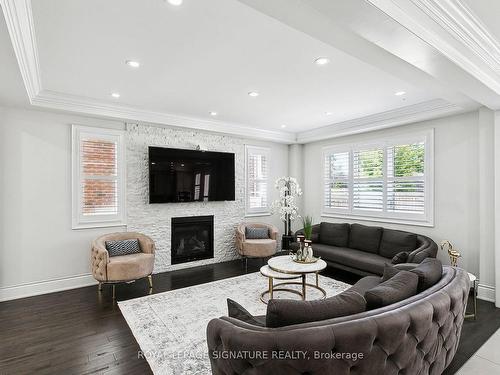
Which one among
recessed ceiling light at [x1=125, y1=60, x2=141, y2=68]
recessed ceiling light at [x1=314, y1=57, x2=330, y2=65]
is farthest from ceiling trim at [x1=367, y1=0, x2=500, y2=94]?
recessed ceiling light at [x1=125, y1=60, x2=141, y2=68]

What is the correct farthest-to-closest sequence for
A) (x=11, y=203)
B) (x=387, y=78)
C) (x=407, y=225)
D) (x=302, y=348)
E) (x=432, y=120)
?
(x=407, y=225), (x=432, y=120), (x=11, y=203), (x=387, y=78), (x=302, y=348)

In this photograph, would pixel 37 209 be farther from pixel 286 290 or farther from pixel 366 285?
pixel 366 285

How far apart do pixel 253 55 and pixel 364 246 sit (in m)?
3.83

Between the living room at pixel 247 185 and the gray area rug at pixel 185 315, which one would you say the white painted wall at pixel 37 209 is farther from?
the gray area rug at pixel 185 315

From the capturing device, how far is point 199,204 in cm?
555

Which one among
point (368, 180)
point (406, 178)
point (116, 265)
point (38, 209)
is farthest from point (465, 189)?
point (38, 209)

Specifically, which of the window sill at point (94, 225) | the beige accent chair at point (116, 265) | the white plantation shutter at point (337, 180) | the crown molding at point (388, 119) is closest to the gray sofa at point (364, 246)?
the white plantation shutter at point (337, 180)

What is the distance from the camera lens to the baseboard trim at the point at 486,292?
3.71m

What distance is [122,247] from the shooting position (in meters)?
4.32

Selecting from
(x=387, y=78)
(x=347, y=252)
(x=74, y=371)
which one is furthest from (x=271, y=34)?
(x=347, y=252)

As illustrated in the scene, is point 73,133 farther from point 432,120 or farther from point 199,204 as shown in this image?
point 432,120

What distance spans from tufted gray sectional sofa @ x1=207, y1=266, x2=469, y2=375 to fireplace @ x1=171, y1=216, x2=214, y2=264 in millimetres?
3904

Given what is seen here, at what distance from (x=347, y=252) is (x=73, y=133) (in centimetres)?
493

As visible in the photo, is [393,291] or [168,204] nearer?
[393,291]
